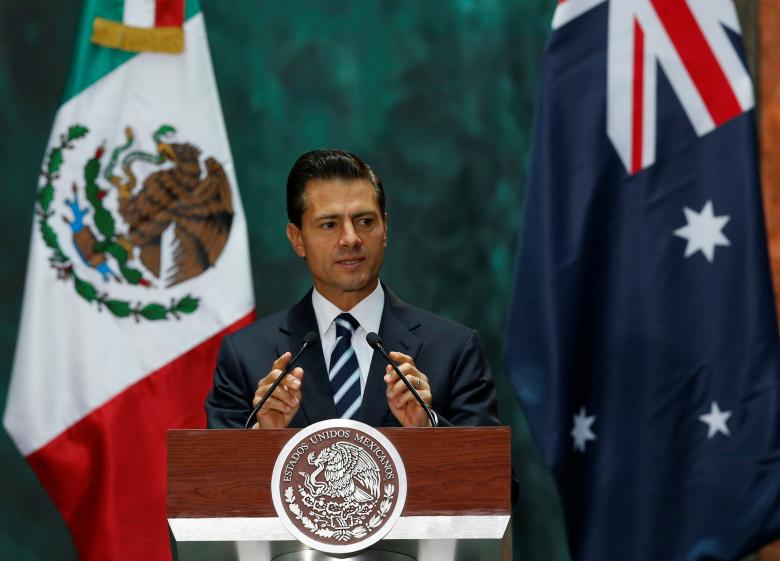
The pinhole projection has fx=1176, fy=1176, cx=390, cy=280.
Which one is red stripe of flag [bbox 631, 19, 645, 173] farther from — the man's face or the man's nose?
the man's nose

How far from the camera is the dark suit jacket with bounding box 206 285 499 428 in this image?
2953 millimetres

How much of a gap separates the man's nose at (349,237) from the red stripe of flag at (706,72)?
182cm

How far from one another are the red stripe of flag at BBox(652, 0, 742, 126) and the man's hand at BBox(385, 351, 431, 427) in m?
2.27

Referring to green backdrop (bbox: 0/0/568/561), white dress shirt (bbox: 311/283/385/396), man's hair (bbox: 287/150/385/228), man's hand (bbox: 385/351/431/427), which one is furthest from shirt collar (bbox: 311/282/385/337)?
green backdrop (bbox: 0/0/568/561)

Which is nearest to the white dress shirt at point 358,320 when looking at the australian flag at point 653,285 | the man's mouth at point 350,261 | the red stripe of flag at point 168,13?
the man's mouth at point 350,261

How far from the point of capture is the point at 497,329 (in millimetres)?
4918

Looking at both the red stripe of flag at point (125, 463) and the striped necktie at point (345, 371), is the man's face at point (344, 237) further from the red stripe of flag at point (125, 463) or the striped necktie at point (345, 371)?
the red stripe of flag at point (125, 463)

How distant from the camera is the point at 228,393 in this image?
10.0ft

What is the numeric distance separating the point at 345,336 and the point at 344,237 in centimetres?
26

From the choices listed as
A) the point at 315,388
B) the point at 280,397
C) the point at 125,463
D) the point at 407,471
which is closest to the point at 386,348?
the point at 315,388

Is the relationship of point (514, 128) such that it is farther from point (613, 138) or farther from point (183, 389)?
point (183, 389)

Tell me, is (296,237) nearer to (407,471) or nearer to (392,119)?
(407,471)

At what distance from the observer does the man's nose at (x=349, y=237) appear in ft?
10.2

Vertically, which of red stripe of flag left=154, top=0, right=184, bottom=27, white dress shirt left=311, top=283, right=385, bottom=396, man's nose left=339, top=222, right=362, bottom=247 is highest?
red stripe of flag left=154, top=0, right=184, bottom=27
